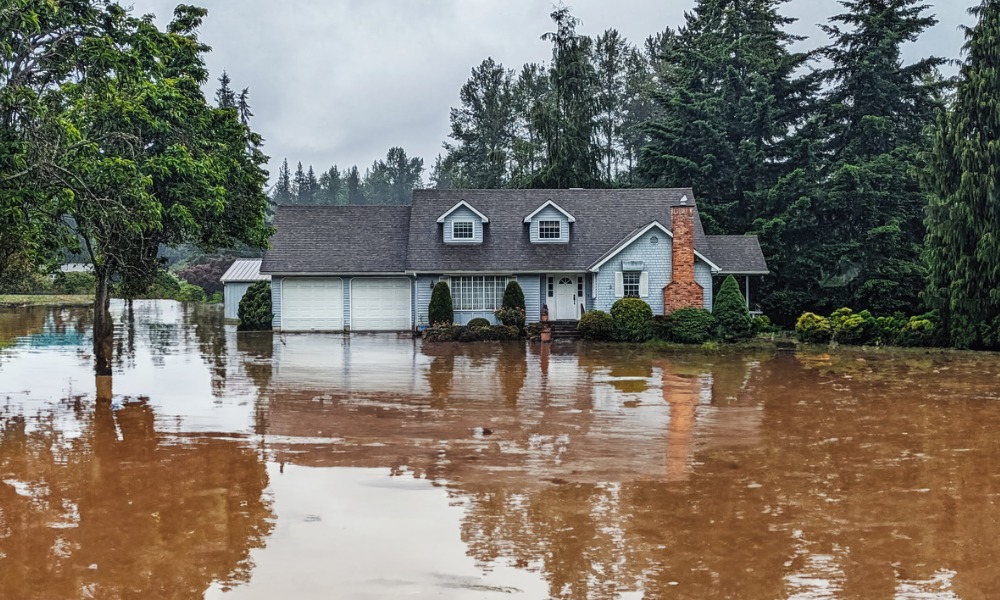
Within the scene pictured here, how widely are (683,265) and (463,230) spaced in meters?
9.30

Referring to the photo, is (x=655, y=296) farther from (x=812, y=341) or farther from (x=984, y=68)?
(x=984, y=68)

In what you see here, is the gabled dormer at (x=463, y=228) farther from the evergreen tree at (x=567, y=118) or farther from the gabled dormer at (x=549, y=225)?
the evergreen tree at (x=567, y=118)

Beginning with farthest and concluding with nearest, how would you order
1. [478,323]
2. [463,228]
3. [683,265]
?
[463,228] → [683,265] → [478,323]

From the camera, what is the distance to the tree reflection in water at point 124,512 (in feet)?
23.9

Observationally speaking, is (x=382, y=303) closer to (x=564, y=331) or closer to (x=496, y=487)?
(x=564, y=331)

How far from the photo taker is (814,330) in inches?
1198

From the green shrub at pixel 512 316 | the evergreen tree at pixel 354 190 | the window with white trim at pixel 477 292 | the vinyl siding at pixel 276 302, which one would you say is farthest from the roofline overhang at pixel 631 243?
the evergreen tree at pixel 354 190

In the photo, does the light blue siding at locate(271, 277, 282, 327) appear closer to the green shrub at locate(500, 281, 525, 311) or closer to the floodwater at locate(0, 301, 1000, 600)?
the green shrub at locate(500, 281, 525, 311)

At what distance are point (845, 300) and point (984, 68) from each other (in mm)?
12880

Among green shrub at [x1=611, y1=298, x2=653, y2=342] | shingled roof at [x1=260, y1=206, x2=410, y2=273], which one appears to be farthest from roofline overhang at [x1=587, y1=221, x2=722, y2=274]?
shingled roof at [x1=260, y1=206, x2=410, y2=273]

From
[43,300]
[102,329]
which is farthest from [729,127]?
[43,300]

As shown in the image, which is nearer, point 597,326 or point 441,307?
point 597,326

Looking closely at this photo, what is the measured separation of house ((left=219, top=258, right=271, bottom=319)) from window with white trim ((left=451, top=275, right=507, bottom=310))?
13664mm

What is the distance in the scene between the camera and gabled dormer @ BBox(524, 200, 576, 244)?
35.1 meters
